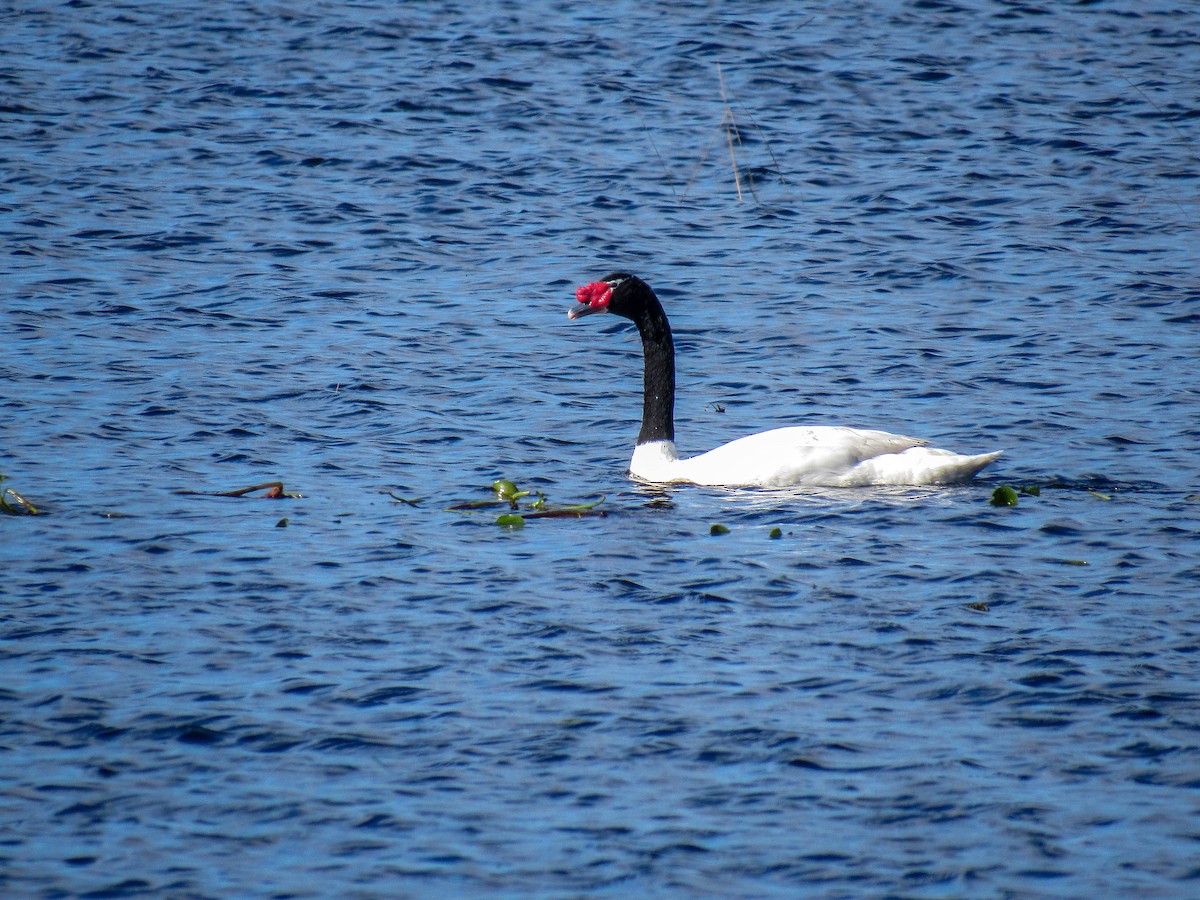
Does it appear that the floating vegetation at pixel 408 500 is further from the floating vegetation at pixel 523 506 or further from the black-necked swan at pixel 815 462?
the black-necked swan at pixel 815 462

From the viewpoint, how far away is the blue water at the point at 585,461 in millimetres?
7359

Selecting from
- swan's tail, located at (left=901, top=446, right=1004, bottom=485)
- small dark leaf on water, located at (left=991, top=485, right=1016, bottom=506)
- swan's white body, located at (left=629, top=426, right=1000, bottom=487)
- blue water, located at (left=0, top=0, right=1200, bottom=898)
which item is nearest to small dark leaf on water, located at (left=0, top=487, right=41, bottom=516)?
blue water, located at (left=0, top=0, right=1200, bottom=898)

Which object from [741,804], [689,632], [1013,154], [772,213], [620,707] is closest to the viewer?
[741,804]

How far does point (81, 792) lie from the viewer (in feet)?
24.7

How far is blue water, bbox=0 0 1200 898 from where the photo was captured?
7359 mm

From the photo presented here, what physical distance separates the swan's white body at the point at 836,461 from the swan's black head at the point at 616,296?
6.14ft

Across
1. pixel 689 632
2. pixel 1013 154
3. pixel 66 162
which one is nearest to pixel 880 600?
pixel 689 632

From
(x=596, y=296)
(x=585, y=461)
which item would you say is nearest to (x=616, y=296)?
(x=596, y=296)

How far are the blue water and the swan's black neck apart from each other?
60 centimetres

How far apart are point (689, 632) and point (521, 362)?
24.8ft

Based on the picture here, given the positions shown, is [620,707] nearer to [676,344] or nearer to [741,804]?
[741,804]

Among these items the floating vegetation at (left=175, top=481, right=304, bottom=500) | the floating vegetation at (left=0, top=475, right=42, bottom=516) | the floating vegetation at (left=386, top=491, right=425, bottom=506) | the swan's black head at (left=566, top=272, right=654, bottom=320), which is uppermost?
the swan's black head at (left=566, top=272, right=654, bottom=320)

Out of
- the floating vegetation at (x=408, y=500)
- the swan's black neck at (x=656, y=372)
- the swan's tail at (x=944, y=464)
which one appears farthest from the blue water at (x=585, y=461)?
the swan's black neck at (x=656, y=372)

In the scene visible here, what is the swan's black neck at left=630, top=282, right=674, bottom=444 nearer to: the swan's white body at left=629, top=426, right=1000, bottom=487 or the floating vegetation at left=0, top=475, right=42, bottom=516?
the swan's white body at left=629, top=426, right=1000, bottom=487
